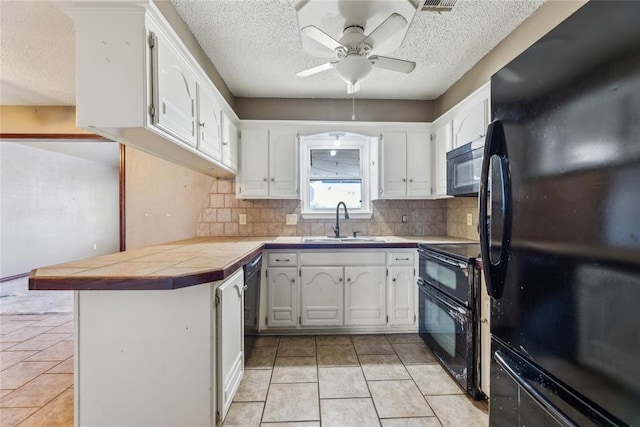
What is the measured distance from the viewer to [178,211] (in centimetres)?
323

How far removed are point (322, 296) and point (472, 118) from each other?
6.53 ft

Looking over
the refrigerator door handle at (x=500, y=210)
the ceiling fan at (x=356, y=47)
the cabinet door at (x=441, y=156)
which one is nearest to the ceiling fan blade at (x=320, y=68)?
the ceiling fan at (x=356, y=47)

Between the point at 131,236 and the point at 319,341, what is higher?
the point at 131,236

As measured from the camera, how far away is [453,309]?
199cm

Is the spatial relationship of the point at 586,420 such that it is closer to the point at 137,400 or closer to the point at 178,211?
the point at 137,400

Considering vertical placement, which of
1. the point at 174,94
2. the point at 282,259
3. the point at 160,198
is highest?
the point at 174,94

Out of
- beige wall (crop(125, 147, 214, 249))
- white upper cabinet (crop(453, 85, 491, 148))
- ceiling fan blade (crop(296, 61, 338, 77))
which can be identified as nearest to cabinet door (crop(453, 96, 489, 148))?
white upper cabinet (crop(453, 85, 491, 148))

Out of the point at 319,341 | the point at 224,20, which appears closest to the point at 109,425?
the point at 319,341

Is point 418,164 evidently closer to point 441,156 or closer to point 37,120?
point 441,156

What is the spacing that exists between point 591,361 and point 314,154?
2.98m

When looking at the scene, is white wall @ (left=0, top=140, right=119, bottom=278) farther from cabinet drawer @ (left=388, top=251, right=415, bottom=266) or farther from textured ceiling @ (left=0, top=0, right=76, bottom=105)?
cabinet drawer @ (left=388, top=251, right=415, bottom=266)

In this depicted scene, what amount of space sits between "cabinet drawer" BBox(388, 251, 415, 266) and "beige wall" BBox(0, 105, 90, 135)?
145 inches

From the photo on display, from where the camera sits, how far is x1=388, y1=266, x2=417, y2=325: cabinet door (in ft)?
8.89

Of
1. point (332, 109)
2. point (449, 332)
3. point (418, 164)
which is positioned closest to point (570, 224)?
point (449, 332)
